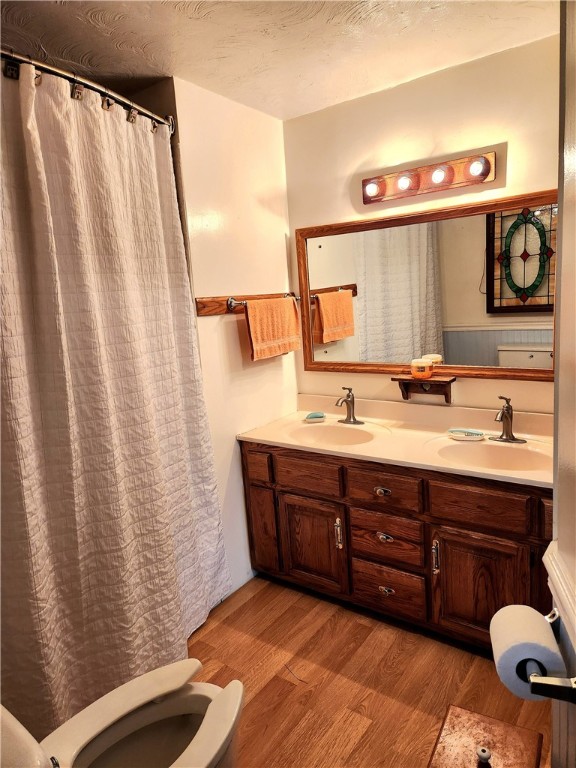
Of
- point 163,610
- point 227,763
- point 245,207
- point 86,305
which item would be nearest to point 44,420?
point 86,305

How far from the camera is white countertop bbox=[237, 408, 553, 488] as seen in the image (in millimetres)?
1828

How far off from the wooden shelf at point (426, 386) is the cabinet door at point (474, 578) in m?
0.67

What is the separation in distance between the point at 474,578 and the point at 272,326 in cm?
140

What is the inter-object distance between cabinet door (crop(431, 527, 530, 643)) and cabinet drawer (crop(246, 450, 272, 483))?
0.80m

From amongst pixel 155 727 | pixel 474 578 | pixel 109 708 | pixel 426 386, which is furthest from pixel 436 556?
pixel 109 708

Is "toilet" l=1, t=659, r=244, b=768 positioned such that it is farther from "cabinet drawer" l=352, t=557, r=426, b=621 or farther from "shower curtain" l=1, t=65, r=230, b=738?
"cabinet drawer" l=352, t=557, r=426, b=621

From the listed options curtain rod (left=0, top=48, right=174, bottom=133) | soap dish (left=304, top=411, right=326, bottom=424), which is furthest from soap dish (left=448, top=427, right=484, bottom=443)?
curtain rod (left=0, top=48, right=174, bottom=133)

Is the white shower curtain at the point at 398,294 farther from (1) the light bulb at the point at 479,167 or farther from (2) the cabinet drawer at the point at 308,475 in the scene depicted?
(2) the cabinet drawer at the point at 308,475

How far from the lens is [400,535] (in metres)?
2.00

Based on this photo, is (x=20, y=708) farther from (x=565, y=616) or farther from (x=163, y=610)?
(x=565, y=616)

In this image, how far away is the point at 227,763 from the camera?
1.13 m

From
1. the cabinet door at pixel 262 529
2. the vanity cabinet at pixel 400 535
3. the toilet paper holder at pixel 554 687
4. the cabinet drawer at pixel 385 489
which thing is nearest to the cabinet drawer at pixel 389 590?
the vanity cabinet at pixel 400 535

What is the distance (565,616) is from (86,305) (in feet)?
4.89

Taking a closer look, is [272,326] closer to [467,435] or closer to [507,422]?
[467,435]
